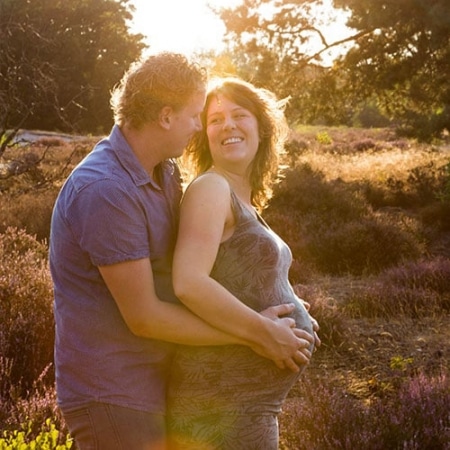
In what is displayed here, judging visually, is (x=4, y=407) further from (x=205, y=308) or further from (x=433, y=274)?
(x=433, y=274)

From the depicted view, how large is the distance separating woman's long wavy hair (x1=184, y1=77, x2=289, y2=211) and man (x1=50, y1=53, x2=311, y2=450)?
516 millimetres

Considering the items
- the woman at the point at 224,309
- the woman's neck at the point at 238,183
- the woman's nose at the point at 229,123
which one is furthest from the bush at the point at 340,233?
the woman at the point at 224,309

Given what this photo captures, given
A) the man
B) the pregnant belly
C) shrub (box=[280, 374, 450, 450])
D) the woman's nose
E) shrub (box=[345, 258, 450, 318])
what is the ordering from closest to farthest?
1. the man
2. the pregnant belly
3. the woman's nose
4. shrub (box=[280, 374, 450, 450])
5. shrub (box=[345, 258, 450, 318])

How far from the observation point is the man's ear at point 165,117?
222 centimetres

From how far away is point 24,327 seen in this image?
15.5ft

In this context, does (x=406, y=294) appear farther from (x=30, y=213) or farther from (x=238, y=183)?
(x=30, y=213)

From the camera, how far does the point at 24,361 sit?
4.57 metres

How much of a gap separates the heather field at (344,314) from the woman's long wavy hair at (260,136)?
129 centimetres

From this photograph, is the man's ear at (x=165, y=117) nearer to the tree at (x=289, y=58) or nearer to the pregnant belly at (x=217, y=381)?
the pregnant belly at (x=217, y=381)

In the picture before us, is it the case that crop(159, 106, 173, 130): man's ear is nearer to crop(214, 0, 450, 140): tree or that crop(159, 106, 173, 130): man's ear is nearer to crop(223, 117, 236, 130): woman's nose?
crop(223, 117, 236, 130): woman's nose

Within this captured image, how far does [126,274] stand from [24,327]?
293 cm

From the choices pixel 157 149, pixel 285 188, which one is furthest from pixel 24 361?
pixel 285 188

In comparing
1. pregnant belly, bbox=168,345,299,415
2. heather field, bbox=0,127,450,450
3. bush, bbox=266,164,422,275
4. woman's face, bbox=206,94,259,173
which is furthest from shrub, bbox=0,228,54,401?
bush, bbox=266,164,422,275

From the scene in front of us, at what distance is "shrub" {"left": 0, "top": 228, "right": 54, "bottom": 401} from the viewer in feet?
14.7
